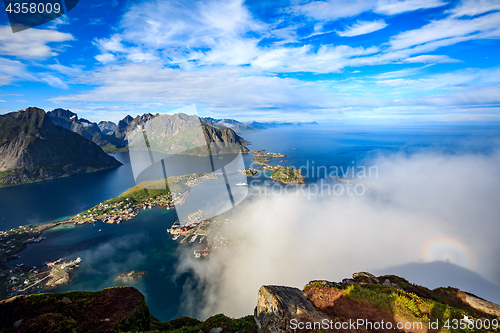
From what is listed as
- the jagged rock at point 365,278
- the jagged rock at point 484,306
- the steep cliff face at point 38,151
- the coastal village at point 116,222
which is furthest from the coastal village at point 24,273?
the steep cliff face at point 38,151

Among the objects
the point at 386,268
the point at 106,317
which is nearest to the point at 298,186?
the point at 386,268

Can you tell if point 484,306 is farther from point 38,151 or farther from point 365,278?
point 38,151

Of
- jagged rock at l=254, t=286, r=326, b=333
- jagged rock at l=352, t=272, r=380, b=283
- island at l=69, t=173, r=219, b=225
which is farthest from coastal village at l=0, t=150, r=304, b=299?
jagged rock at l=254, t=286, r=326, b=333

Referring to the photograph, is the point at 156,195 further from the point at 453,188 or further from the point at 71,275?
the point at 453,188

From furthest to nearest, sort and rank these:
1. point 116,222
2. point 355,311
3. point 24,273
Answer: point 116,222 → point 24,273 → point 355,311

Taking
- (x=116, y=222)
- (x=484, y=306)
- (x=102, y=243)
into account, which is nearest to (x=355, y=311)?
(x=484, y=306)

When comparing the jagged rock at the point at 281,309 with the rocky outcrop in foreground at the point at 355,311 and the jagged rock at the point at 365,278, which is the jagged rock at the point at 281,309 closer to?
the rocky outcrop in foreground at the point at 355,311

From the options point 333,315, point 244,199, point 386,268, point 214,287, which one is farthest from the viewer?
point 244,199
